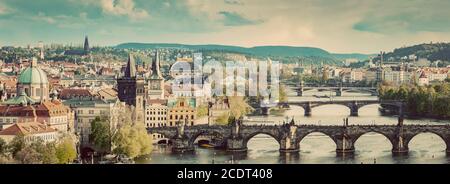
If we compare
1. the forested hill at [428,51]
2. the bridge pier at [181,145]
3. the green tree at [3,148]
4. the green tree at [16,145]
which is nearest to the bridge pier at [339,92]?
the forested hill at [428,51]

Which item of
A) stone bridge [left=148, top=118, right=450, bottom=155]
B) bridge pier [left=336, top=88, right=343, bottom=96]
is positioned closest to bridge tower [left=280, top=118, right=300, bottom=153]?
stone bridge [left=148, top=118, right=450, bottom=155]

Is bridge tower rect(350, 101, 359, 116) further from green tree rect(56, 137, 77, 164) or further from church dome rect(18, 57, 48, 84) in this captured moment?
green tree rect(56, 137, 77, 164)

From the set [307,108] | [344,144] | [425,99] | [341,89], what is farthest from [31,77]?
[341,89]

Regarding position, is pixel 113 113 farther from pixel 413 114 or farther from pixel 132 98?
pixel 413 114

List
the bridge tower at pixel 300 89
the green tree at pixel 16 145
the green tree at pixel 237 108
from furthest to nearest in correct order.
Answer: the bridge tower at pixel 300 89 → the green tree at pixel 237 108 → the green tree at pixel 16 145

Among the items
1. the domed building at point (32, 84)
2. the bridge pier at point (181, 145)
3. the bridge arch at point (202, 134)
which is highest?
the domed building at point (32, 84)

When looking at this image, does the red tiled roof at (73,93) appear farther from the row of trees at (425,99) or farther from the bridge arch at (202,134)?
the row of trees at (425,99)

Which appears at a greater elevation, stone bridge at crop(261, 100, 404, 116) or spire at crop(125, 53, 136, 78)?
spire at crop(125, 53, 136, 78)
